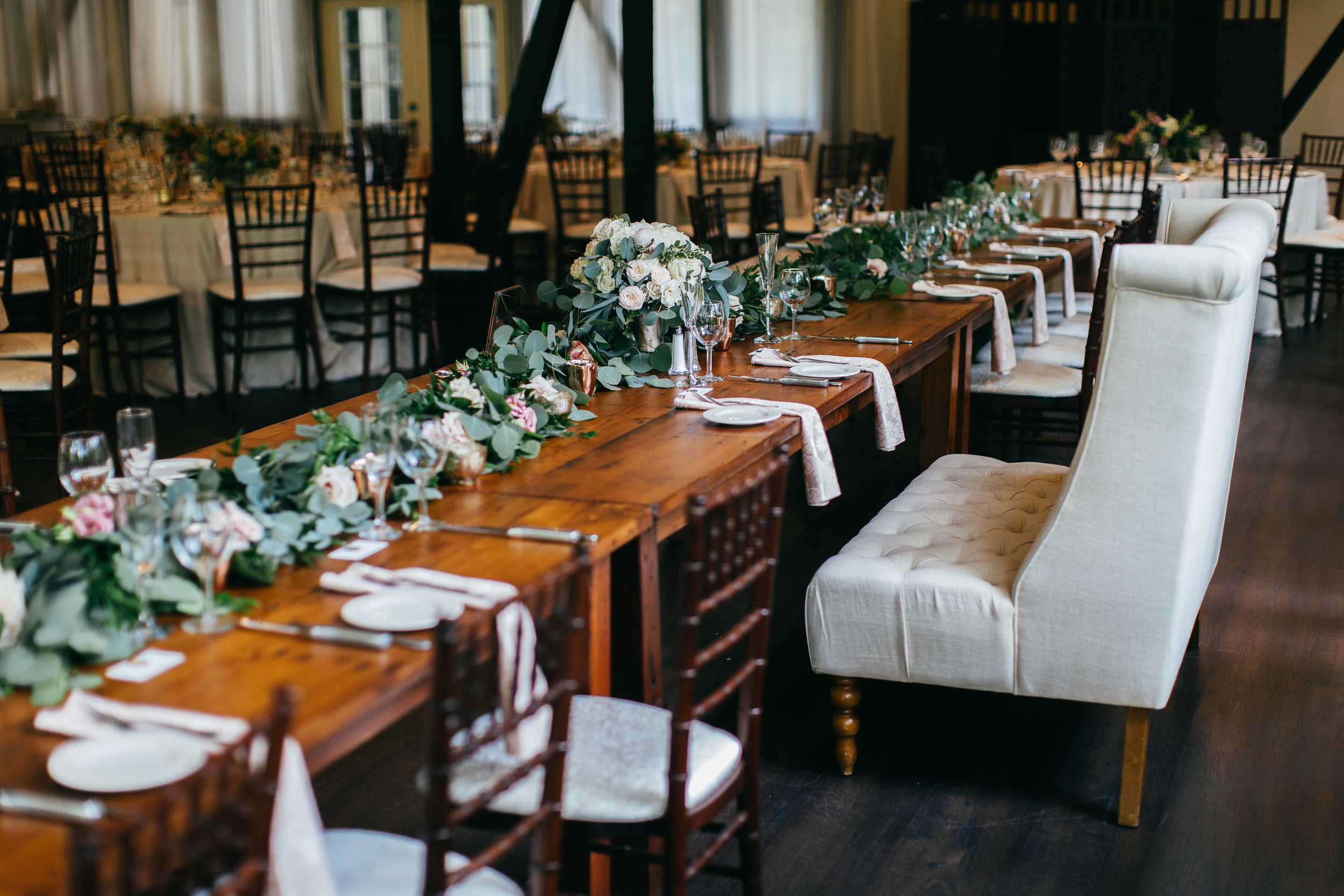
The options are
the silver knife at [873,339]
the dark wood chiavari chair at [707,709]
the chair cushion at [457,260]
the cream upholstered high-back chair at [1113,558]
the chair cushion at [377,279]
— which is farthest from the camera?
the chair cushion at [457,260]

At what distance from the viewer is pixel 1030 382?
416 centimetres

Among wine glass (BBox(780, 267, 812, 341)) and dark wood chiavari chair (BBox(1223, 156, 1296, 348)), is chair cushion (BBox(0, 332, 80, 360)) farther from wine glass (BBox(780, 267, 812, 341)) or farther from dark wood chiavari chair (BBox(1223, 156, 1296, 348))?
dark wood chiavari chair (BBox(1223, 156, 1296, 348))

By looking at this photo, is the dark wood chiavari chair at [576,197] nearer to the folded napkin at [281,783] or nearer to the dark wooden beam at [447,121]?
the dark wooden beam at [447,121]

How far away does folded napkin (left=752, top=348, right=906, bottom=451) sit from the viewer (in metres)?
2.95

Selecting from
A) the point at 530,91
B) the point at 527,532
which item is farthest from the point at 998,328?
the point at 530,91

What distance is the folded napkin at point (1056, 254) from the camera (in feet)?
15.7

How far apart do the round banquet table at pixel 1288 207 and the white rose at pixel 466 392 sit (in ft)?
18.4

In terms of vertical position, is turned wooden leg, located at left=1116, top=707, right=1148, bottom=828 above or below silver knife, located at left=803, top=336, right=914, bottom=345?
below

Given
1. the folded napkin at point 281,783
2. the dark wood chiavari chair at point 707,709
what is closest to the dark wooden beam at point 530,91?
the dark wood chiavari chair at point 707,709

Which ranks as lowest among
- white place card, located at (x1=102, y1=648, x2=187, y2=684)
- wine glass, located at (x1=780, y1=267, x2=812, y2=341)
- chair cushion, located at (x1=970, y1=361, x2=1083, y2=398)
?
chair cushion, located at (x1=970, y1=361, x2=1083, y2=398)

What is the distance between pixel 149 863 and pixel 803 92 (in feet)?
39.0

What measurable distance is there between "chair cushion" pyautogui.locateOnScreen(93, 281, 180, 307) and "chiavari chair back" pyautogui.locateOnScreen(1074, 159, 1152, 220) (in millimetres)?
4682

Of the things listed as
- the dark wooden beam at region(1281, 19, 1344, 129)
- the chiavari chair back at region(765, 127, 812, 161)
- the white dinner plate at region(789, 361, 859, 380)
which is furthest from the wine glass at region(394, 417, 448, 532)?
the dark wooden beam at region(1281, 19, 1344, 129)

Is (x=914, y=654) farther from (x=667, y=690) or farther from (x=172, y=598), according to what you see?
(x=172, y=598)
